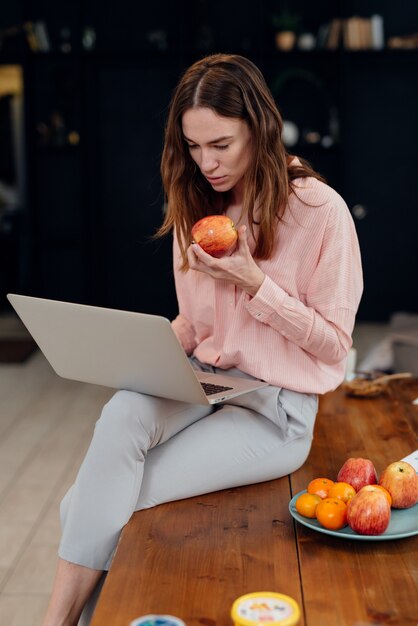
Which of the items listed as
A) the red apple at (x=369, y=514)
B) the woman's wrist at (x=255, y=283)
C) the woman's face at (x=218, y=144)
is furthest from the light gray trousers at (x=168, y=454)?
the woman's face at (x=218, y=144)

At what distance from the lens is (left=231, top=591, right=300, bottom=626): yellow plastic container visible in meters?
1.23

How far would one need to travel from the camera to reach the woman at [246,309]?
1.88m

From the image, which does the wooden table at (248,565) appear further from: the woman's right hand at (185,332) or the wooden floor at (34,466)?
the wooden floor at (34,466)

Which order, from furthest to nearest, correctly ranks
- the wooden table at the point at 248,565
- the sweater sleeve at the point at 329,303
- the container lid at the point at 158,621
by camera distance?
the sweater sleeve at the point at 329,303 → the wooden table at the point at 248,565 → the container lid at the point at 158,621

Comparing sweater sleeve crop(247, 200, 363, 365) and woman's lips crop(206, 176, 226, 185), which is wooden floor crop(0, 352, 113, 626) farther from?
woman's lips crop(206, 176, 226, 185)

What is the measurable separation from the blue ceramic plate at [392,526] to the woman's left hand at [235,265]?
1.58 ft

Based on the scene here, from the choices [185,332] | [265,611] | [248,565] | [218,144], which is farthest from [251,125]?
[265,611]

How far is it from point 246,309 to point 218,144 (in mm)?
394

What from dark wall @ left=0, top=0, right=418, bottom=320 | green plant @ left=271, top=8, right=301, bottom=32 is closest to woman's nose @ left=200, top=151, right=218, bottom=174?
dark wall @ left=0, top=0, right=418, bottom=320

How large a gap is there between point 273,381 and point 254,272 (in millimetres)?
304

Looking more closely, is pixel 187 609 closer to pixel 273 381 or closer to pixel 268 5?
pixel 273 381

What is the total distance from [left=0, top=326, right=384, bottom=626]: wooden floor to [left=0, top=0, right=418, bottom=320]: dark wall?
1.22 meters

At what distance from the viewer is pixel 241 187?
2.20m

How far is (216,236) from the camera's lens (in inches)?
76.4
